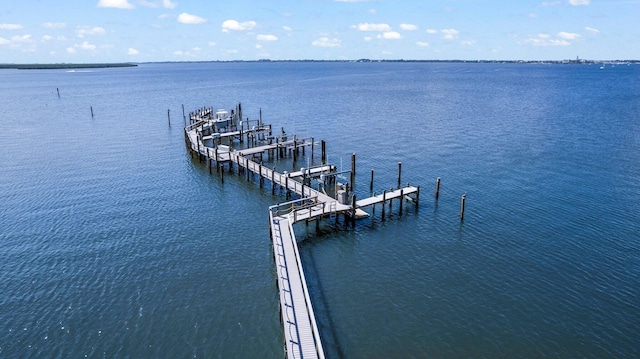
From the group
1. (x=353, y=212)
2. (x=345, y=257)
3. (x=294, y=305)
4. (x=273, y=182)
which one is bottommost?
(x=345, y=257)

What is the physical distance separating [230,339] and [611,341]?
20.2 meters

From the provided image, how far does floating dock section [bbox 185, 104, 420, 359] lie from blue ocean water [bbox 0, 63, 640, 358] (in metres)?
1.62

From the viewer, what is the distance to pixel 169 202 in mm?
41000

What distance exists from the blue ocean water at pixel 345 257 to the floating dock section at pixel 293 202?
1616mm

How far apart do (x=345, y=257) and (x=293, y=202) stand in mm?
7612

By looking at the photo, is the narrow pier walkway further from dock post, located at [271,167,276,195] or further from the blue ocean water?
dock post, located at [271,167,276,195]

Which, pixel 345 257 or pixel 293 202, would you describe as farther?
pixel 293 202

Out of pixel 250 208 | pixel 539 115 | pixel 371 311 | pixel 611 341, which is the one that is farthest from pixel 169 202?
pixel 539 115

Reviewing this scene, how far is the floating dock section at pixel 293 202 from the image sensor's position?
70.8 ft

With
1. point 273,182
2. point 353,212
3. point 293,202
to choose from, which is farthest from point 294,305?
point 273,182

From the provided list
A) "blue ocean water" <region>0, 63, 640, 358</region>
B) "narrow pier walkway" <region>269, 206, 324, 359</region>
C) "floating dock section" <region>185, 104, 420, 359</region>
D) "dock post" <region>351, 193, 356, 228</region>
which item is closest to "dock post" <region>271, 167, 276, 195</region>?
"floating dock section" <region>185, 104, 420, 359</region>

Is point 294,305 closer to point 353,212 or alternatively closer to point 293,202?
point 353,212

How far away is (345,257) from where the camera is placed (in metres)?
31.5

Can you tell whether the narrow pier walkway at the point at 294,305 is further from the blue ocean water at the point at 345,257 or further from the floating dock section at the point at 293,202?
the blue ocean water at the point at 345,257
